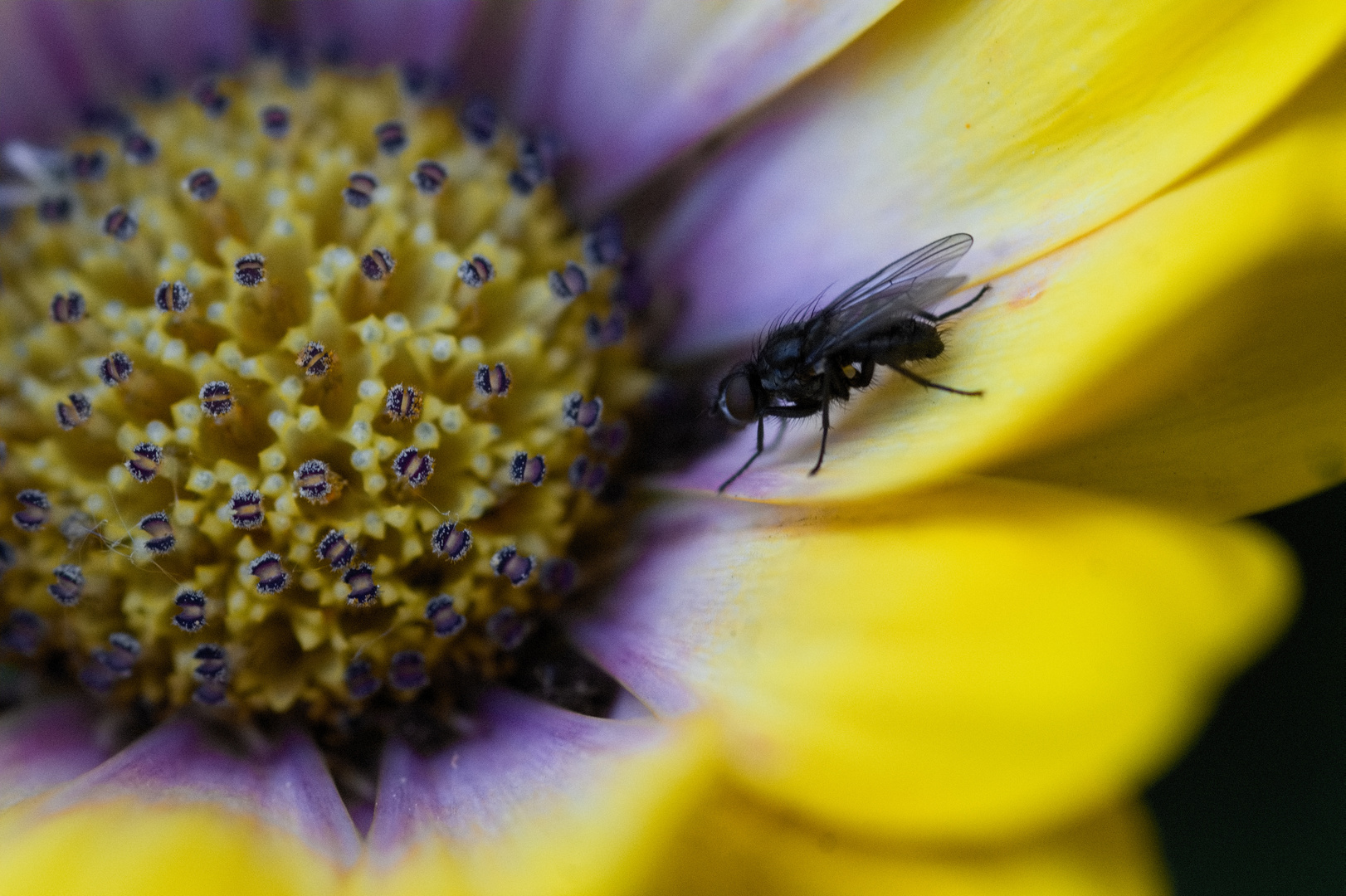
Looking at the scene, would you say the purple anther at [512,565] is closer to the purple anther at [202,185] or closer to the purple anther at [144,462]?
the purple anther at [144,462]

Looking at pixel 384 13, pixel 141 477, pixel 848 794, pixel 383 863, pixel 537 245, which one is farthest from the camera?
pixel 384 13

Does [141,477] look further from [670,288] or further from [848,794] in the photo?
[848,794]

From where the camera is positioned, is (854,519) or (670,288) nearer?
(854,519)

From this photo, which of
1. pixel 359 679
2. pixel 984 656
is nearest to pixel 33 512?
pixel 359 679

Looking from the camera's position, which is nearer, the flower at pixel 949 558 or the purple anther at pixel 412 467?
the flower at pixel 949 558

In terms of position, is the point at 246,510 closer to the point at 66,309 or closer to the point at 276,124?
the point at 66,309

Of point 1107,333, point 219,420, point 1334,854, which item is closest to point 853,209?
point 1107,333

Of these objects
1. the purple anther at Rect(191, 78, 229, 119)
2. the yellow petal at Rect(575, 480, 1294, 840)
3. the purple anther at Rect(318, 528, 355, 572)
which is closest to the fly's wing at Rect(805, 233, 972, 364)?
the yellow petal at Rect(575, 480, 1294, 840)

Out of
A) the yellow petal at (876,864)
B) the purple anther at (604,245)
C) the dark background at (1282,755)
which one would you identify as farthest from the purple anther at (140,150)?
the dark background at (1282,755)

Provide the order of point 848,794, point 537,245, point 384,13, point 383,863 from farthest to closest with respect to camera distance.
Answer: point 384,13
point 537,245
point 383,863
point 848,794
